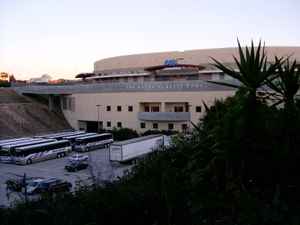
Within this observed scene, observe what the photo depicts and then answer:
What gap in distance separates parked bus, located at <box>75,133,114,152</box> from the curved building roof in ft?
67.5

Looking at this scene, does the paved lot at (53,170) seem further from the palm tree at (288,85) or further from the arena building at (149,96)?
the palm tree at (288,85)

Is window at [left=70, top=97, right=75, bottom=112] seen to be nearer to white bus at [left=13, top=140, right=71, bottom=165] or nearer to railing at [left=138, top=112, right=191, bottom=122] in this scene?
railing at [left=138, top=112, right=191, bottom=122]

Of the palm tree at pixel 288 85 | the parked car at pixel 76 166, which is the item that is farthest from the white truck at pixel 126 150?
the palm tree at pixel 288 85

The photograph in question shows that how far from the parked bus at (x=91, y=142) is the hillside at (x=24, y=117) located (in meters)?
7.60

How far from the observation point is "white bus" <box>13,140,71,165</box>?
25688 mm

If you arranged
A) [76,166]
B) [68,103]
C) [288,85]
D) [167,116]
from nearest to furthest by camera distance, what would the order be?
1. [288,85]
2. [76,166]
3. [167,116]
4. [68,103]

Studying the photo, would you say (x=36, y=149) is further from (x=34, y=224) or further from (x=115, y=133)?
(x=34, y=224)

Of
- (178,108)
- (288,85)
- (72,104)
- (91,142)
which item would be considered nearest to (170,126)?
(178,108)

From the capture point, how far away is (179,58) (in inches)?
2057

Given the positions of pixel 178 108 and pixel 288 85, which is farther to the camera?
pixel 178 108

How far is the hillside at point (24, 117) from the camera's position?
3575 centimetres

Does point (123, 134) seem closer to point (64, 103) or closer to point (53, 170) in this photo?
point (64, 103)

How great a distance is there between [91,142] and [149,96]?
8427 millimetres

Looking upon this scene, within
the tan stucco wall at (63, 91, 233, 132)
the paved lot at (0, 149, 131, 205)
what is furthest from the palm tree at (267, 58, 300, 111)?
the tan stucco wall at (63, 91, 233, 132)
